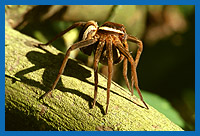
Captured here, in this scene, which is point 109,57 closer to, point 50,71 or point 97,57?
point 97,57

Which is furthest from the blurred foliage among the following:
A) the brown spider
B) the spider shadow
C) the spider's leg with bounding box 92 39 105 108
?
the spider's leg with bounding box 92 39 105 108

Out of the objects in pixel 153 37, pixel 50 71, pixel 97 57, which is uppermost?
pixel 153 37

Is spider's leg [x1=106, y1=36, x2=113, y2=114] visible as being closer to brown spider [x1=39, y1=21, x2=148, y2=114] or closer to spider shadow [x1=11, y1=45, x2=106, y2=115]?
brown spider [x1=39, y1=21, x2=148, y2=114]

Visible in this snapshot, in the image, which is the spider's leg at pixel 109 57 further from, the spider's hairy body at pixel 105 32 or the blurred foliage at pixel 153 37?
the blurred foliage at pixel 153 37

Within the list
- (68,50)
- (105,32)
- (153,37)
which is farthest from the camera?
(153,37)

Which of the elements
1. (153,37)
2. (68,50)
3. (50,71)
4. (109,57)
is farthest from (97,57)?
(153,37)

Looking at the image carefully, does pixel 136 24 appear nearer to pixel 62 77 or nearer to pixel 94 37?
pixel 94 37
